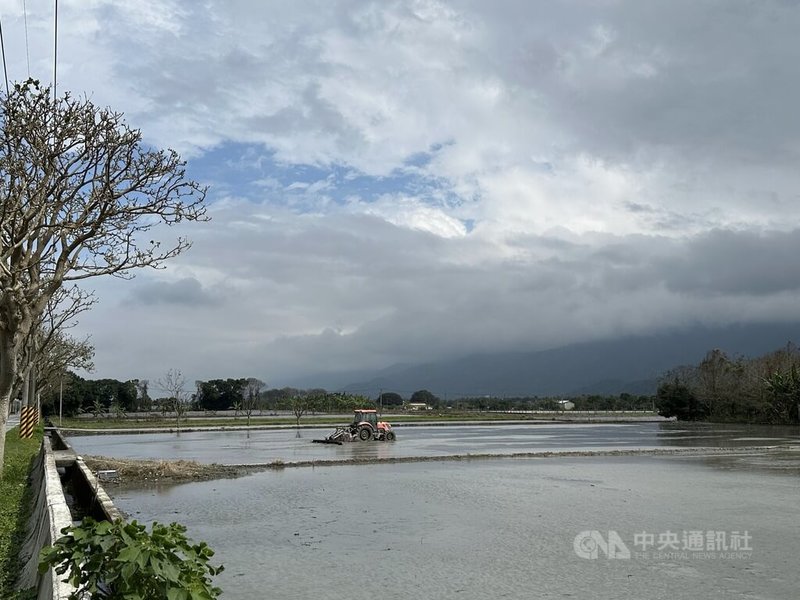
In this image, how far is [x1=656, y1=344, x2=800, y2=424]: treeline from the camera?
62.9 m

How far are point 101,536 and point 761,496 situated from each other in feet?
55.3

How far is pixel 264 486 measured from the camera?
19.2 metres

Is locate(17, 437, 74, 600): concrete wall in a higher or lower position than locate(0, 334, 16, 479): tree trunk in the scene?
lower

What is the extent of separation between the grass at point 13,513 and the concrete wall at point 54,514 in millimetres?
133

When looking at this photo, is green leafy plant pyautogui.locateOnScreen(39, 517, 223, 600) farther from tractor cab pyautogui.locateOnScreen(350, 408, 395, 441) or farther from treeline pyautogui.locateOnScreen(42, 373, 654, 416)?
treeline pyautogui.locateOnScreen(42, 373, 654, 416)

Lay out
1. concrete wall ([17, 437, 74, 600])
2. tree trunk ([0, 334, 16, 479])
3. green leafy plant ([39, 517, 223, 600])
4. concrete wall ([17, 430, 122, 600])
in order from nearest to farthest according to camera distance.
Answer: green leafy plant ([39, 517, 223, 600]), concrete wall ([17, 437, 74, 600]), concrete wall ([17, 430, 122, 600]), tree trunk ([0, 334, 16, 479])

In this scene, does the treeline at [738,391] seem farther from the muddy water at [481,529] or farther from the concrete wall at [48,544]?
the concrete wall at [48,544]

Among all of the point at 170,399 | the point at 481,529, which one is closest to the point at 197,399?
the point at 170,399

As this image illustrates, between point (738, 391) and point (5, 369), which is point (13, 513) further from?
point (738, 391)

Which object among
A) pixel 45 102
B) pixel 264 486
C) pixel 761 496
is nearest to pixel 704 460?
pixel 761 496

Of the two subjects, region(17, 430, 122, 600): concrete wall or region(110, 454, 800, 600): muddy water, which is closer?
region(17, 430, 122, 600): concrete wall

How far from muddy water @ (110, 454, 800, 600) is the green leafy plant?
482 centimetres

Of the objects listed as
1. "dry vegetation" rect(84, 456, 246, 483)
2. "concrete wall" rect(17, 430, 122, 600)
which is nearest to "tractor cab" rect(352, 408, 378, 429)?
"dry vegetation" rect(84, 456, 246, 483)

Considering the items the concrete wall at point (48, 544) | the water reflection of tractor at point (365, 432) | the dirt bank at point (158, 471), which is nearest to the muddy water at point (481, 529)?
the dirt bank at point (158, 471)
